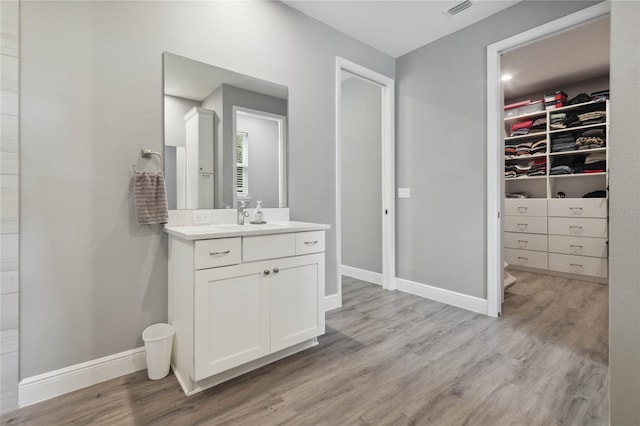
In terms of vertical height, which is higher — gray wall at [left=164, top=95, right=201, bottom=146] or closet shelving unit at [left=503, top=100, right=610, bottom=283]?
gray wall at [left=164, top=95, right=201, bottom=146]

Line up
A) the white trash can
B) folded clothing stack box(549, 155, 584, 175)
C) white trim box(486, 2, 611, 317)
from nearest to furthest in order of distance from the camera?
the white trash can < white trim box(486, 2, 611, 317) < folded clothing stack box(549, 155, 584, 175)

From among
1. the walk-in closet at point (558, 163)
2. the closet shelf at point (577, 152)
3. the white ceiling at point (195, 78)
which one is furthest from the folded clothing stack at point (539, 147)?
the white ceiling at point (195, 78)

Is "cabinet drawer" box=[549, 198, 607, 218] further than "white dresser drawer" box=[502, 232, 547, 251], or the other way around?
"white dresser drawer" box=[502, 232, 547, 251]

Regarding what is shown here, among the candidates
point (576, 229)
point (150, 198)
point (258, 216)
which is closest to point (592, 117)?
point (576, 229)

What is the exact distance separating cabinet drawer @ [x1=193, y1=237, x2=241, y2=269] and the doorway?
219 cm

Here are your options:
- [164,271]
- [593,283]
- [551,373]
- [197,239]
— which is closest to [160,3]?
[197,239]

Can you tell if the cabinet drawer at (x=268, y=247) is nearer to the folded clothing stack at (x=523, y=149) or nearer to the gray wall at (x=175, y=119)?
the gray wall at (x=175, y=119)

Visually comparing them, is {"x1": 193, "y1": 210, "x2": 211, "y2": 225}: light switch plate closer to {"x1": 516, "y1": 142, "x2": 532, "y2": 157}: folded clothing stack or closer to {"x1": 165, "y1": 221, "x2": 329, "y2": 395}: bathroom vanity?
{"x1": 165, "y1": 221, "x2": 329, "y2": 395}: bathroom vanity

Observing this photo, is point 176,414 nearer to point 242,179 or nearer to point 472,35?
point 242,179

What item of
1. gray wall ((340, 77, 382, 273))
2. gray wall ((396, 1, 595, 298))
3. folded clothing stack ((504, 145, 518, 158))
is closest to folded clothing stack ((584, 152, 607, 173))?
folded clothing stack ((504, 145, 518, 158))

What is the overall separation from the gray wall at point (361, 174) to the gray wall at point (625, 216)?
251 cm

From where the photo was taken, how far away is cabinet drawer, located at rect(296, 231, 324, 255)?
2004 mm

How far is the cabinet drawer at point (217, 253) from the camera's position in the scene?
61.6 inches

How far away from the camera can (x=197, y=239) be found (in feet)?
5.08
